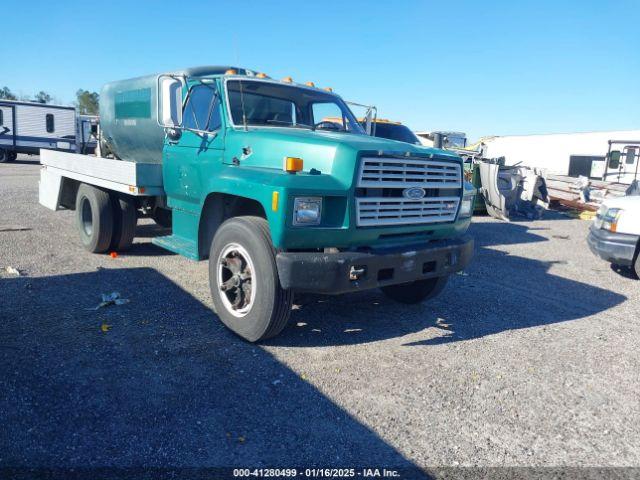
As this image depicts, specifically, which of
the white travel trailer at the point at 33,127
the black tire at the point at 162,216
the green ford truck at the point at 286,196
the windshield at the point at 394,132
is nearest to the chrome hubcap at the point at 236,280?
the green ford truck at the point at 286,196

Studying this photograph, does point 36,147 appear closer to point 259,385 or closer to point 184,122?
point 184,122

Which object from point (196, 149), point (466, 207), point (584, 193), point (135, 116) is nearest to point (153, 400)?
point (196, 149)

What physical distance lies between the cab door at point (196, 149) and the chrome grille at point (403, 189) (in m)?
1.66

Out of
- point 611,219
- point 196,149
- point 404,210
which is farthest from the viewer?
point 611,219

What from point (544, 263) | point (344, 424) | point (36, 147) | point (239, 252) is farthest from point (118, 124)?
point (36, 147)

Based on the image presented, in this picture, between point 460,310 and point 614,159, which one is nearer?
point 460,310

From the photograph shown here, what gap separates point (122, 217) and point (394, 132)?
6.99 m

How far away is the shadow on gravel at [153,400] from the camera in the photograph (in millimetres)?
2844

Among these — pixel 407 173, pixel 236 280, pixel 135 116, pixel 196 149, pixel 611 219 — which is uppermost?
pixel 135 116

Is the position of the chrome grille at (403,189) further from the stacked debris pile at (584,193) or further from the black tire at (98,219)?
the stacked debris pile at (584,193)

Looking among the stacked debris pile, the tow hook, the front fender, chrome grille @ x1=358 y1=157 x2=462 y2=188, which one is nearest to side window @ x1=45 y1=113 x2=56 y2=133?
the stacked debris pile

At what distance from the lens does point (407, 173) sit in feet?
14.2

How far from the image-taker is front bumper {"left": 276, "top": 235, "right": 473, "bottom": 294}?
3816 mm

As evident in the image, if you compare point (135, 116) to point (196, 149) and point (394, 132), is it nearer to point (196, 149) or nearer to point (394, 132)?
point (196, 149)
